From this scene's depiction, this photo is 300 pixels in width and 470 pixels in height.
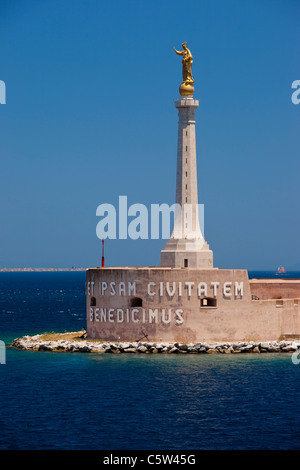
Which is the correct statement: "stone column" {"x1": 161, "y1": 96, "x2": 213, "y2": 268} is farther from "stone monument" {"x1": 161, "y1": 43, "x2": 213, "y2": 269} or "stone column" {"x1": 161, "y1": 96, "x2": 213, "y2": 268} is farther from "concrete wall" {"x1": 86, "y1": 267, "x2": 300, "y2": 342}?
"concrete wall" {"x1": 86, "y1": 267, "x2": 300, "y2": 342}

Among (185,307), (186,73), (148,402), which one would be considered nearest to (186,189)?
(186,73)

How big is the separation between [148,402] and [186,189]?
17431 millimetres

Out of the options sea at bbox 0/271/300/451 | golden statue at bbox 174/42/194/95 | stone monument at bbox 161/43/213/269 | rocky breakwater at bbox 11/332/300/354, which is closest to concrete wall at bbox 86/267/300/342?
rocky breakwater at bbox 11/332/300/354

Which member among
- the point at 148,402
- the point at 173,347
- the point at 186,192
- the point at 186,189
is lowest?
the point at 148,402

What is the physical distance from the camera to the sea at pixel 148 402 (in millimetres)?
29281

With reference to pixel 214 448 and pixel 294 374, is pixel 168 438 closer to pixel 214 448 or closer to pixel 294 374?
pixel 214 448

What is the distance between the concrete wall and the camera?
152 ft

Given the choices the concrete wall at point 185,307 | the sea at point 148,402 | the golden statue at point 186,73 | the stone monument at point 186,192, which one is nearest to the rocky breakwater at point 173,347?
the sea at point 148,402

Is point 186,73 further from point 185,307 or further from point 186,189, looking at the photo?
point 185,307

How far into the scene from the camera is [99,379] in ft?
128

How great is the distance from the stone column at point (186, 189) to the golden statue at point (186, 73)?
1.77ft

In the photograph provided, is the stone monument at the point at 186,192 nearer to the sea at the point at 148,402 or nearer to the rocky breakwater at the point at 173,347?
the rocky breakwater at the point at 173,347

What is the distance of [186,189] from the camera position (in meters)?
49.2

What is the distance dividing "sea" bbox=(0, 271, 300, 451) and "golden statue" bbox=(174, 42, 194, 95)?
15367 millimetres
